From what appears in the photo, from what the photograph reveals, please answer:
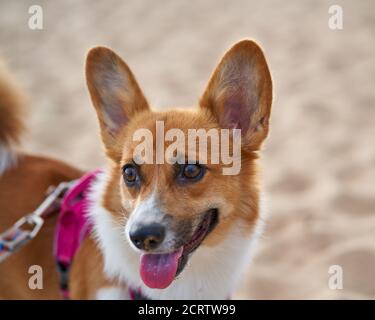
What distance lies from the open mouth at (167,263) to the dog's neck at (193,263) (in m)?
0.13

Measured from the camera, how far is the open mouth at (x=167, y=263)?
6.68ft

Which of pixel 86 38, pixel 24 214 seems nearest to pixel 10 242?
pixel 24 214

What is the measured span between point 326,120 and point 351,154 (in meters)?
0.49

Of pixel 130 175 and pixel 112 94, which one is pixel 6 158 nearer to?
pixel 112 94

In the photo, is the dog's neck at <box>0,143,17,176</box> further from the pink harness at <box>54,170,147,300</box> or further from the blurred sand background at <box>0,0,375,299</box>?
the blurred sand background at <box>0,0,375,299</box>

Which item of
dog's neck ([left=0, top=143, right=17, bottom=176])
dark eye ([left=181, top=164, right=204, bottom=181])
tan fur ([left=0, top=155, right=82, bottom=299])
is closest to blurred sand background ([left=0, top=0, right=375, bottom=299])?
dog's neck ([left=0, top=143, right=17, bottom=176])

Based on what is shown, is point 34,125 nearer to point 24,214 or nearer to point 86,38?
point 86,38

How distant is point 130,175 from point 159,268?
34 centimetres

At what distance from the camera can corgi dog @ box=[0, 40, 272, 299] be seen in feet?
6.72

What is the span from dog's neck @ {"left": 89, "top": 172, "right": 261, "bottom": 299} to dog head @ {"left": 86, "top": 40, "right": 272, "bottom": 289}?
4cm

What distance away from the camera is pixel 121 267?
2277mm

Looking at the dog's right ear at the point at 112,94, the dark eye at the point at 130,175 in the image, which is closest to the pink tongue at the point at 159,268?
the dark eye at the point at 130,175

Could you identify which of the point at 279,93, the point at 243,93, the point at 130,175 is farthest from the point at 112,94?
Result: the point at 279,93

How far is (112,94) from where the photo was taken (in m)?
2.42
